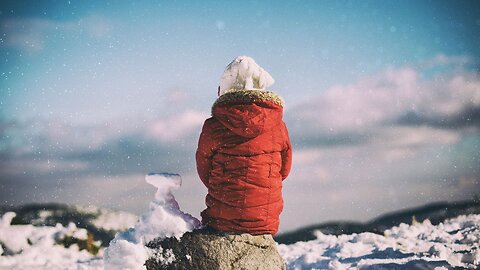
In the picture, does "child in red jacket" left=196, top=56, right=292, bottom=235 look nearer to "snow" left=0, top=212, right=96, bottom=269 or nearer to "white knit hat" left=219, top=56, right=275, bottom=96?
"white knit hat" left=219, top=56, right=275, bottom=96

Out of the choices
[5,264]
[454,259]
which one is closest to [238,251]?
[454,259]

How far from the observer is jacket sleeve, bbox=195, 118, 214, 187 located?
11.6ft

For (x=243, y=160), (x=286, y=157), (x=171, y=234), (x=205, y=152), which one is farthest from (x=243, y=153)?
(x=171, y=234)

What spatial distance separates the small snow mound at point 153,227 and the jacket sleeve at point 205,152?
326 millimetres

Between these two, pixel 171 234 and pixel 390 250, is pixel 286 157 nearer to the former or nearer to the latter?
pixel 171 234

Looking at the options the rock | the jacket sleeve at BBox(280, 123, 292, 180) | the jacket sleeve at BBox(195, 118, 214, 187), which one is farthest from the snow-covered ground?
the jacket sleeve at BBox(280, 123, 292, 180)

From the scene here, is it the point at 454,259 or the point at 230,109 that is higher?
the point at 230,109

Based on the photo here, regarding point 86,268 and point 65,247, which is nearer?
point 86,268

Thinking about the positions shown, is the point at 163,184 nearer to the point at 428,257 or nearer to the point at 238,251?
the point at 238,251

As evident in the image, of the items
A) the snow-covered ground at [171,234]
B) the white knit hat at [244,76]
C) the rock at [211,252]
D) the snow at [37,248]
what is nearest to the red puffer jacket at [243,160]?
the rock at [211,252]

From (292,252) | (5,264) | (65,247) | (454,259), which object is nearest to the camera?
(454,259)

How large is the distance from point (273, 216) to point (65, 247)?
5152mm

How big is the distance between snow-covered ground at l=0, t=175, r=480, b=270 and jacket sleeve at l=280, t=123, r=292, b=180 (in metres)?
1.01

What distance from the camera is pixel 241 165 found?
3.42 metres
